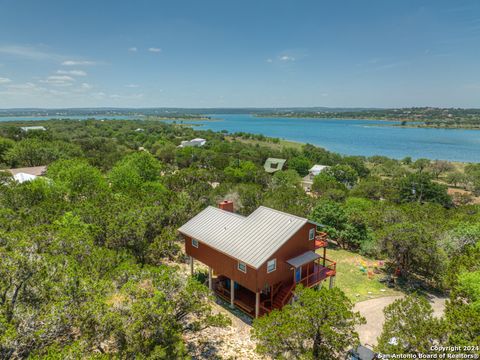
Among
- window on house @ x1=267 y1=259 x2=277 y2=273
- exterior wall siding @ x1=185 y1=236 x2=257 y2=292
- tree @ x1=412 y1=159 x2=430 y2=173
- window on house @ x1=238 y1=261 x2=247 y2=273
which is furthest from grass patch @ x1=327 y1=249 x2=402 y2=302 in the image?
tree @ x1=412 y1=159 x2=430 y2=173

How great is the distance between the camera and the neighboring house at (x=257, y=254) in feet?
54.5

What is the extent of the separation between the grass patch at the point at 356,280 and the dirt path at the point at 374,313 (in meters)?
0.60

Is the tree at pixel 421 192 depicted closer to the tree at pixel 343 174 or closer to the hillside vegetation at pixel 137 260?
the tree at pixel 343 174

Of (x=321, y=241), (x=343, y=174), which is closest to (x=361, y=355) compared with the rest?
(x=321, y=241)

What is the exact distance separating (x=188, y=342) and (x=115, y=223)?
999cm

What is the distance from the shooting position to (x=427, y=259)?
20594mm

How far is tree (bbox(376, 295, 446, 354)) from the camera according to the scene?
9.65 m

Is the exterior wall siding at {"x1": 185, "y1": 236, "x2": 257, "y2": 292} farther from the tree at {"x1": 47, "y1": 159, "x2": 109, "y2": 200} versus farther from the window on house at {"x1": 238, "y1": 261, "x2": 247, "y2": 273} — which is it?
the tree at {"x1": 47, "y1": 159, "x2": 109, "y2": 200}

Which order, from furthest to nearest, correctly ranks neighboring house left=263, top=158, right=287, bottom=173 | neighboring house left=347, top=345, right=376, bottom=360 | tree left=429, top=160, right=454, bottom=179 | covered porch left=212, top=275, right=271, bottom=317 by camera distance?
tree left=429, top=160, right=454, bottom=179
neighboring house left=263, top=158, right=287, bottom=173
covered porch left=212, top=275, right=271, bottom=317
neighboring house left=347, top=345, right=376, bottom=360

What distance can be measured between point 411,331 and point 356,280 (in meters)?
13.3

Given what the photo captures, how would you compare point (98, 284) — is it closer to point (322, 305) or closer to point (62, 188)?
point (322, 305)

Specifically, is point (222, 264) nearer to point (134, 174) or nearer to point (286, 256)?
point (286, 256)

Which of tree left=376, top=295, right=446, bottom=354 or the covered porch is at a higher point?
tree left=376, top=295, right=446, bottom=354

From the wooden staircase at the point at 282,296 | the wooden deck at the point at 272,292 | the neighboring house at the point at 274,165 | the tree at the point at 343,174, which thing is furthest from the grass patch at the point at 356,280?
the neighboring house at the point at 274,165
